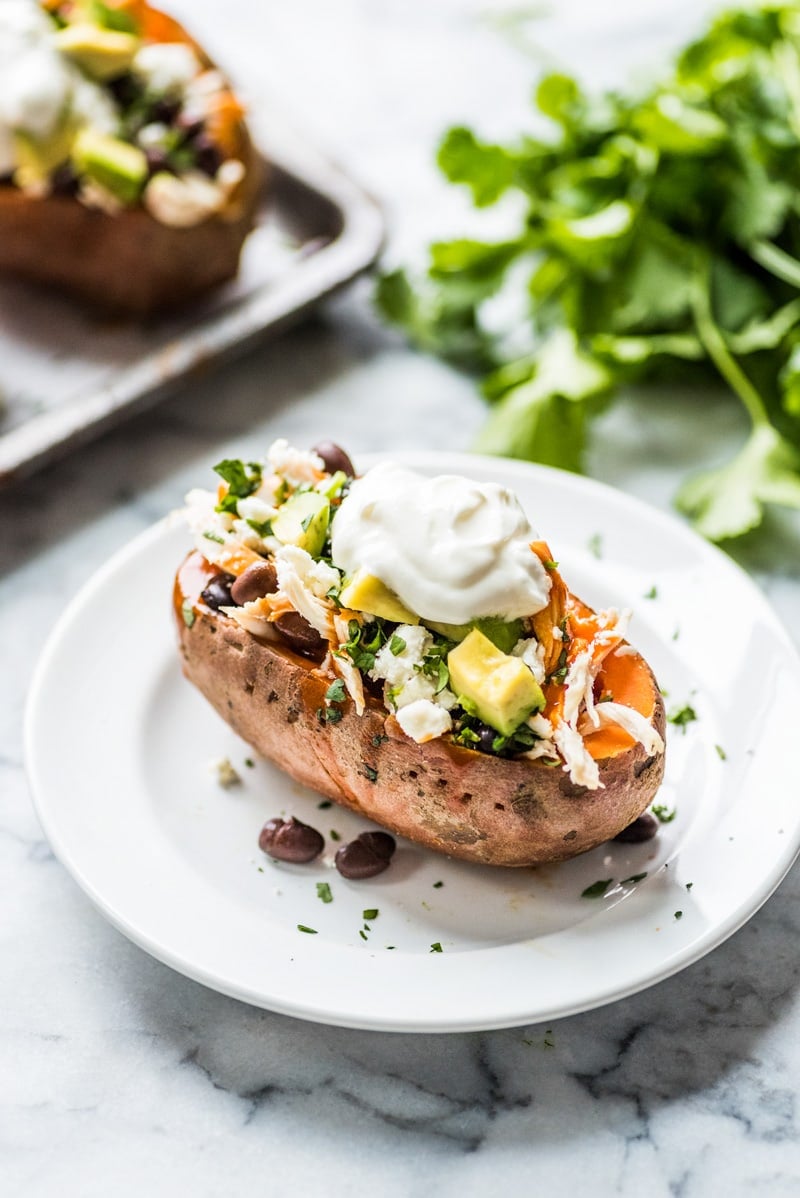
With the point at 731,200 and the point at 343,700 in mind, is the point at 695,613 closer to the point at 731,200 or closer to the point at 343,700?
the point at 343,700

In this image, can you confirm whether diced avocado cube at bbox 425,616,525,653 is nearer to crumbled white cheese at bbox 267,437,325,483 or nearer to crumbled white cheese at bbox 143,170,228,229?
crumbled white cheese at bbox 267,437,325,483

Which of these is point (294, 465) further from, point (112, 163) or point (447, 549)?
point (112, 163)

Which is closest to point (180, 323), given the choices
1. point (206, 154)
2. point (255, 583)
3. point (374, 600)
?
point (206, 154)

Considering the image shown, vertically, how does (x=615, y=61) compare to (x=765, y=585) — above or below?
above

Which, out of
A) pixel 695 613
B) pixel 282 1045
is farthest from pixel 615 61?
pixel 282 1045

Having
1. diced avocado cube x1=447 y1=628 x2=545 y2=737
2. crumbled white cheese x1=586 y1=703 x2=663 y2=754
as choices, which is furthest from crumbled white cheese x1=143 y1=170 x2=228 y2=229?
crumbled white cheese x1=586 y1=703 x2=663 y2=754

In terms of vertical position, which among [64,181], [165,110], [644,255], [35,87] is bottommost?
[644,255]
